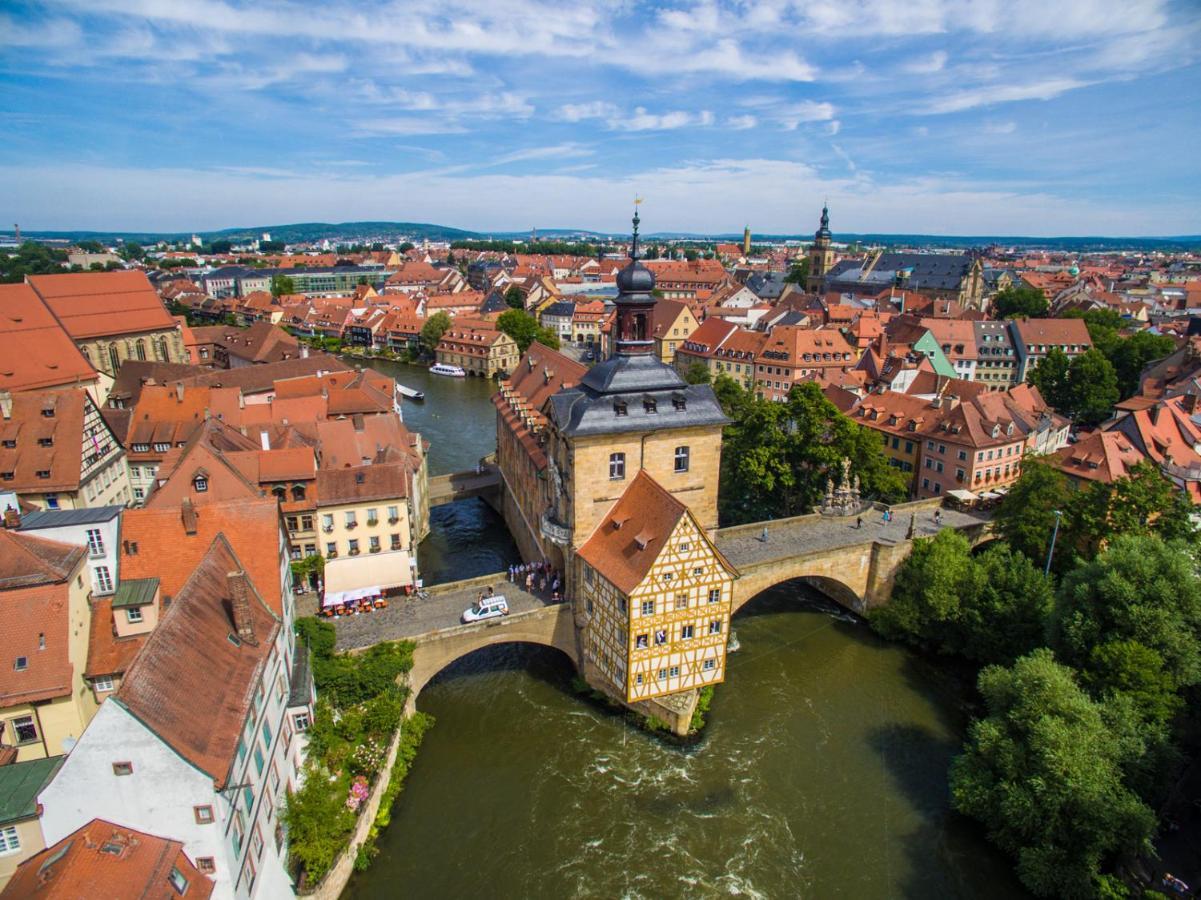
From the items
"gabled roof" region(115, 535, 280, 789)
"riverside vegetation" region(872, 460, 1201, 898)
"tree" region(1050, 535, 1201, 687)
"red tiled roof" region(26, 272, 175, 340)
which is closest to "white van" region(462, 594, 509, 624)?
"gabled roof" region(115, 535, 280, 789)

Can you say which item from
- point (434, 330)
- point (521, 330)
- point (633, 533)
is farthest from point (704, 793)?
point (434, 330)

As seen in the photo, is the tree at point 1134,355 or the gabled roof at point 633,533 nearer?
the gabled roof at point 633,533

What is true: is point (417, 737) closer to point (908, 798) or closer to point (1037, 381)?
point (908, 798)

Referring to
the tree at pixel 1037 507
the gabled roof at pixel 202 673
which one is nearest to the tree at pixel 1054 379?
the tree at pixel 1037 507

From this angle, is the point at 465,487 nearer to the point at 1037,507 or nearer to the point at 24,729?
the point at 24,729

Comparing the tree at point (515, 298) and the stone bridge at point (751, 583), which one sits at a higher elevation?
the tree at point (515, 298)

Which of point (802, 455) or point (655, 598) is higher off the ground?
point (802, 455)

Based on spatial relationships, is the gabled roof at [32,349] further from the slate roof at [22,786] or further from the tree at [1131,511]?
the tree at [1131,511]
